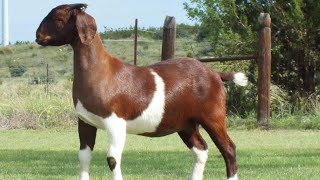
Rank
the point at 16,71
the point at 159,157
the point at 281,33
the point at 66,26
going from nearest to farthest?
1. the point at 66,26
2. the point at 159,157
3. the point at 281,33
4. the point at 16,71

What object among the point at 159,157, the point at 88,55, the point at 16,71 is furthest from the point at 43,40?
the point at 16,71

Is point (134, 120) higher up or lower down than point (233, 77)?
lower down

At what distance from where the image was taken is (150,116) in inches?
316

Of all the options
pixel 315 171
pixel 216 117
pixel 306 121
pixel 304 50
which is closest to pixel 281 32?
pixel 304 50

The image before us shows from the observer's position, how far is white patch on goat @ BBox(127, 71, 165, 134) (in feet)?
26.1

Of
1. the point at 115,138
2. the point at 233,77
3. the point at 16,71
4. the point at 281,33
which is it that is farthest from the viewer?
the point at 16,71

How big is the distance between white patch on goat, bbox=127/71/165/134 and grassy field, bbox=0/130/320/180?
1828 millimetres

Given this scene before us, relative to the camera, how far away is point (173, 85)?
27.1ft

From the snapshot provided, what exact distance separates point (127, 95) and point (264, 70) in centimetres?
1207

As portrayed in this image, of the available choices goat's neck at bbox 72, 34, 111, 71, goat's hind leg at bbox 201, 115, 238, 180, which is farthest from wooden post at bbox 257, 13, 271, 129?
goat's neck at bbox 72, 34, 111, 71

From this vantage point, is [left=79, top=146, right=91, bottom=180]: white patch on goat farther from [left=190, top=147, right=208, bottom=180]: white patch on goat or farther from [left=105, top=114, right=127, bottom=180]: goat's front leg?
[left=190, top=147, right=208, bottom=180]: white patch on goat

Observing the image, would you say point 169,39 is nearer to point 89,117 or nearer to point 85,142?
point 85,142

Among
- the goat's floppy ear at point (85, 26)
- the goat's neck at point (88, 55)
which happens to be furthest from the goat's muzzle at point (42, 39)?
the goat's floppy ear at point (85, 26)

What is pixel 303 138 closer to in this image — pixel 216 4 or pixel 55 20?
pixel 216 4
